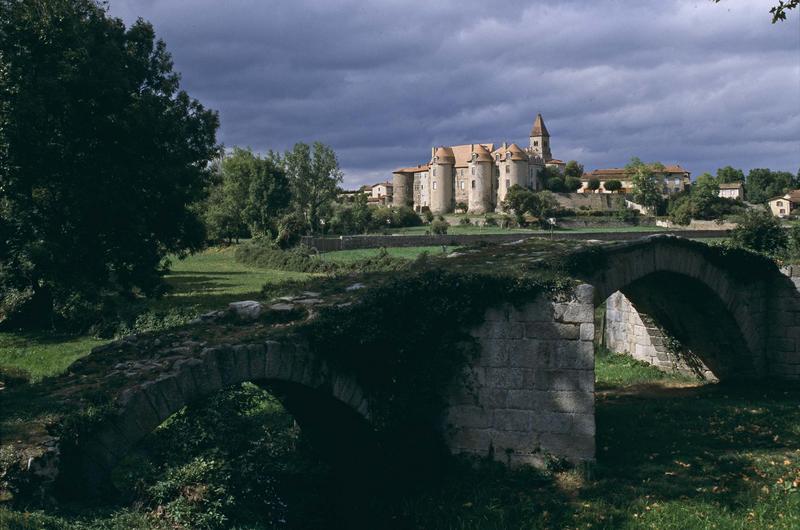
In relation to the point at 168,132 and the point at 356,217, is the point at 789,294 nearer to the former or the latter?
the point at 168,132

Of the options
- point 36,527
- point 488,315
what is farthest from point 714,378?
point 36,527

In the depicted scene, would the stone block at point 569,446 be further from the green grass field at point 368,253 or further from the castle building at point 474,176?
the castle building at point 474,176

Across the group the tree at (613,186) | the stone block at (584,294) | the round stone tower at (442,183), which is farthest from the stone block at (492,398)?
the tree at (613,186)

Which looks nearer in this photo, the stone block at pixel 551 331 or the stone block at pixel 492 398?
the stone block at pixel 551 331

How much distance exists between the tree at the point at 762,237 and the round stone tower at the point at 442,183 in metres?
100

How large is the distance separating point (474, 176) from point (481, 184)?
7.98ft

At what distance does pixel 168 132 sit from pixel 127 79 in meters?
2.46

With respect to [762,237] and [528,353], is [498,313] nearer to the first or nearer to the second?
[528,353]

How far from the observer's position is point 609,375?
58.6ft

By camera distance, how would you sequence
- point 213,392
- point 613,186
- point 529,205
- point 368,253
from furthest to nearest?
point 613,186, point 529,205, point 368,253, point 213,392

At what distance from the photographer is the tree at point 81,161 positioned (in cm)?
1994

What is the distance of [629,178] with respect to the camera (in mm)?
128375

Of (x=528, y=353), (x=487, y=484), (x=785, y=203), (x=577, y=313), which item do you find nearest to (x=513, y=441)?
(x=487, y=484)

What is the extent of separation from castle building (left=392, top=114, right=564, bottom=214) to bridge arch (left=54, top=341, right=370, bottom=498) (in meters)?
103
